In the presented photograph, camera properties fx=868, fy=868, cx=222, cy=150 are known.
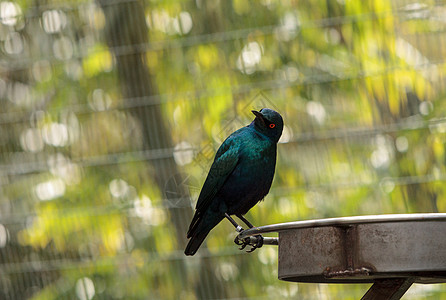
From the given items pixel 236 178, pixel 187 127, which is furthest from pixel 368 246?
pixel 187 127

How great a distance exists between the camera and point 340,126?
17.4ft

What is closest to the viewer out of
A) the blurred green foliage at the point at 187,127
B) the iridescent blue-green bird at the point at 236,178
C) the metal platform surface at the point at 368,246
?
the metal platform surface at the point at 368,246

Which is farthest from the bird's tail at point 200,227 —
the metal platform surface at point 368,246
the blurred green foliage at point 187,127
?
the blurred green foliage at point 187,127

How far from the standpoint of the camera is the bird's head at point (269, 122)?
11.0 ft

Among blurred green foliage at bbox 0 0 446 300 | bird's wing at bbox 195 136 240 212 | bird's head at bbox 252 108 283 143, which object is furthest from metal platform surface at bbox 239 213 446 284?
blurred green foliage at bbox 0 0 446 300

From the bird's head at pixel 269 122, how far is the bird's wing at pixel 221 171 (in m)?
0.14

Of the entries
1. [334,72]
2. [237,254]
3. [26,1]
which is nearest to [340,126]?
[334,72]

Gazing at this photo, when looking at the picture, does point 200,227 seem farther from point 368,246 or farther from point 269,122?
point 368,246

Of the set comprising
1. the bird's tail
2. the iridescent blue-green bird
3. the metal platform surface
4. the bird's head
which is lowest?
the metal platform surface

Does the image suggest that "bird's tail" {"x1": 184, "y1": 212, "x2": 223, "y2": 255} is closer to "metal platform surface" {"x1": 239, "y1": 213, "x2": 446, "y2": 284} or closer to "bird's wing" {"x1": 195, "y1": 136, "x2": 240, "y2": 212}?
"bird's wing" {"x1": 195, "y1": 136, "x2": 240, "y2": 212}

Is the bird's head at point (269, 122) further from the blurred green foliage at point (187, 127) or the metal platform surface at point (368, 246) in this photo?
the blurred green foliage at point (187, 127)

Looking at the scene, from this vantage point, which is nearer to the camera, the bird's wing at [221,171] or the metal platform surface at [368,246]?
the metal platform surface at [368,246]

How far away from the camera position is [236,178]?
354cm

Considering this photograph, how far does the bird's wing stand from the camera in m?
3.53
